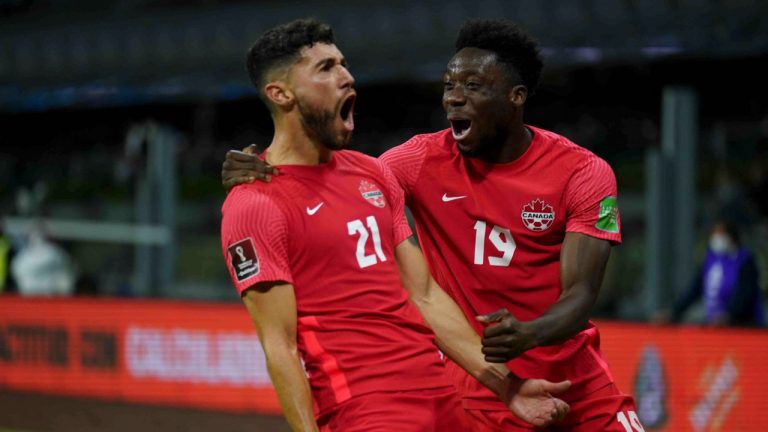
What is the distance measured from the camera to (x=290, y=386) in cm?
407

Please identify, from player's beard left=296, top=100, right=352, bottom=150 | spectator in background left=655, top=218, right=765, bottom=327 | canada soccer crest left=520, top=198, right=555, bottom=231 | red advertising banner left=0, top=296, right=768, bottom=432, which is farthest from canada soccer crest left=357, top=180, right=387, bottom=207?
spectator in background left=655, top=218, right=765, bottom=327

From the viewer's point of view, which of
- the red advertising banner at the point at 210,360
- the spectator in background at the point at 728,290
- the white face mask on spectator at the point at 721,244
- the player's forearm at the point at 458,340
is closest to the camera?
the player's forearm at the point at 458,340

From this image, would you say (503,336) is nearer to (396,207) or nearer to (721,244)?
(396,207)

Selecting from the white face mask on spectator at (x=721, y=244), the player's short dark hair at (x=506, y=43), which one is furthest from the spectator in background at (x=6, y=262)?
the player's short dark hair at (x=506, y=43)

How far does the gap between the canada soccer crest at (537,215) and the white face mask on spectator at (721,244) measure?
6.36 m

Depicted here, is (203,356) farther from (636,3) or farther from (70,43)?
(70,43)

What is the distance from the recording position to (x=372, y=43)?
638 inches

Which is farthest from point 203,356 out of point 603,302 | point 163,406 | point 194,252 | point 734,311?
point 734,311

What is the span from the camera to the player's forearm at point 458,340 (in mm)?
4664

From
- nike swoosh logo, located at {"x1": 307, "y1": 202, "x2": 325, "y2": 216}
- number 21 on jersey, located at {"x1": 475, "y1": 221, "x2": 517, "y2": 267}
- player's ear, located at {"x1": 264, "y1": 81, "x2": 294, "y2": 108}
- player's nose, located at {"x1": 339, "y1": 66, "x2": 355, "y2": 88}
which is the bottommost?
number 21 on jersey, located at {"x1": 475, "y1": 221, "x2": 517, "y2": 267}

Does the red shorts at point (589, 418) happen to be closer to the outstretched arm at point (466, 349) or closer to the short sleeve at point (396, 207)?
the outstretched arm at point (466, 349)

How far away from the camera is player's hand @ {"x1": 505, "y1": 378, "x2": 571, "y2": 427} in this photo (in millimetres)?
4578

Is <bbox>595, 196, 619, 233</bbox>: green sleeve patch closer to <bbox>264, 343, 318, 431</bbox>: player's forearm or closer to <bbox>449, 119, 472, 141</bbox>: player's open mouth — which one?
<bbox>449, 119, 472, 141</bbox>: player's open mouth

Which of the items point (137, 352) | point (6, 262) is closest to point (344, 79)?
point (137, 352)
